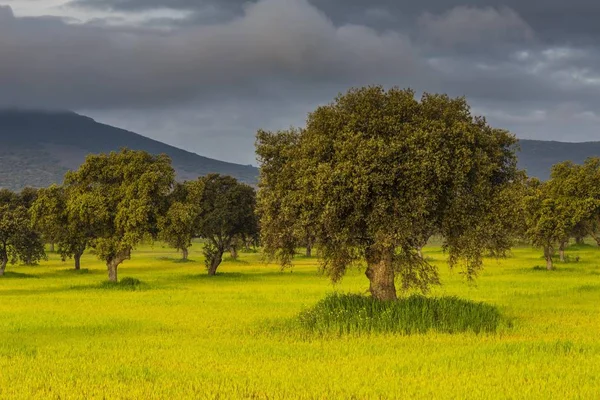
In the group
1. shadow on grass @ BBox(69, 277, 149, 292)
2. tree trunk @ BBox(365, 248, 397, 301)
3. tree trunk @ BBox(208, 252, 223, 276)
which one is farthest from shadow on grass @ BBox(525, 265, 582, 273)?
tree trunk @ BBox(365, 248, 397, 301)

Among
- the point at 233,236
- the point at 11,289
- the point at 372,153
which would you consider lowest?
the point at 11,289

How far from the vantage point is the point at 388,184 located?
27.1 m

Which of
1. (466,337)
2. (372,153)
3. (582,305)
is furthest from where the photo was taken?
(582,305)

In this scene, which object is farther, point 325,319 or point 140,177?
point 140,177

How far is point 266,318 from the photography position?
3262 cm

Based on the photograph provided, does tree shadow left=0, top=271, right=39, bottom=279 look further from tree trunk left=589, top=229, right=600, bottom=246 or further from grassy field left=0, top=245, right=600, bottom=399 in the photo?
tree trunk left=589, top=229, right=600, bottom=246

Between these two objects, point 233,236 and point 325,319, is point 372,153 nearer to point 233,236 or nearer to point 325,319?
point 325,319

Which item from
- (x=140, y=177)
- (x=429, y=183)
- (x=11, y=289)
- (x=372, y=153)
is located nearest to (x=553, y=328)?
(x=429, y=183)

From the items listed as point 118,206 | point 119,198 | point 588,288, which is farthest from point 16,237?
point 588,288

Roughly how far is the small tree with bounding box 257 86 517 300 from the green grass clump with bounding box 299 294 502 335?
1625 mm

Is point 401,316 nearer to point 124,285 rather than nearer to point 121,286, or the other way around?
point 121,286

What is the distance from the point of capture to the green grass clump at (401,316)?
2662cm

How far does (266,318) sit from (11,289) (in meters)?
34.0

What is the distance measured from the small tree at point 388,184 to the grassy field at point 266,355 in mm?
4498
